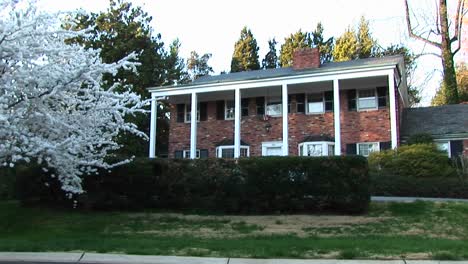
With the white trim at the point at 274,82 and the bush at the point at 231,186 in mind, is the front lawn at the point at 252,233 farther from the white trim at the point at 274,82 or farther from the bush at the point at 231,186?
the white trim at the point at 274,82

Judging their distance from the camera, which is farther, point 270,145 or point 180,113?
point 180,113

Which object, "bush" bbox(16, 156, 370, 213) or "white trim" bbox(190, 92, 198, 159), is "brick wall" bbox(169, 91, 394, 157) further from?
"bush" bbox(16, 156, 370, 213)

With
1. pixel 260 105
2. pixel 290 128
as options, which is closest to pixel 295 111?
pixel 290 128

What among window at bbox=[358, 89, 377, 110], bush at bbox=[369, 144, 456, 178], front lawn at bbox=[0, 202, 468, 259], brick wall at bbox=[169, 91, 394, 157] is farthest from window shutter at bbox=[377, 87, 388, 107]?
front lawn at bbox=[0, 202, 468, 259]

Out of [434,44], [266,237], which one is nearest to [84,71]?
[266,237]

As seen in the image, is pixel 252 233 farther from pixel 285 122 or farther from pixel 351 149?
pixel 351 149

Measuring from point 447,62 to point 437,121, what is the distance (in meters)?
11.7

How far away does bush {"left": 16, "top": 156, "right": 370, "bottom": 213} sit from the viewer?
45.0 ft

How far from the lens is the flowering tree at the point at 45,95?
9.64 meters

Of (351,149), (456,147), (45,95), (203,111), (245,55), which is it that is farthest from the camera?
(245,55)

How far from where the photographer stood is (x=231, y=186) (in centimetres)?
1433

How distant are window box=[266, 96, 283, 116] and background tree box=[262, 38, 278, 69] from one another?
80.6 feet

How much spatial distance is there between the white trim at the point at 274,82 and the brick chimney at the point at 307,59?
8.56 ft

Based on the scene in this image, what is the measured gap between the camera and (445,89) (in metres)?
35.0
